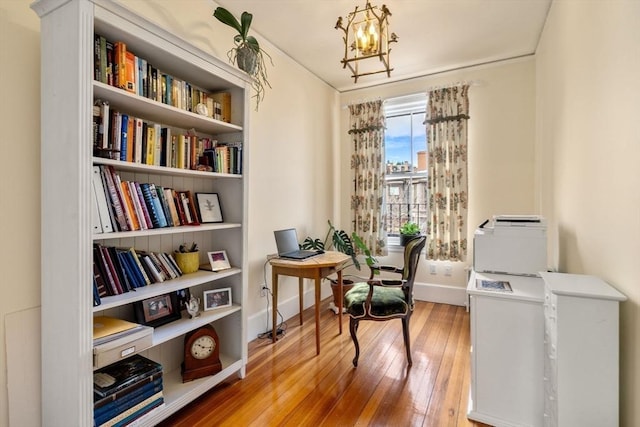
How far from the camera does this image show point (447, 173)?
12.1ft

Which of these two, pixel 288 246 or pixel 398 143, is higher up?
pixel 398 143

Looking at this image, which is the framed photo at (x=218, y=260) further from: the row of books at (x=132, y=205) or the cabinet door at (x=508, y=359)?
the cabinet door at (x=508, y=359)

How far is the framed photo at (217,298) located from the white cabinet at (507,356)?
5.23 ft

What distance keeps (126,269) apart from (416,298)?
11.1 ft

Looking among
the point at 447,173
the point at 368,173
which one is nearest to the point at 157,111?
the point at 368,173

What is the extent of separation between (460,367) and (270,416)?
1.47m

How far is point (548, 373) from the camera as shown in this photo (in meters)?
1.48

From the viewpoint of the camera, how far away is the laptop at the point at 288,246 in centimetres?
285

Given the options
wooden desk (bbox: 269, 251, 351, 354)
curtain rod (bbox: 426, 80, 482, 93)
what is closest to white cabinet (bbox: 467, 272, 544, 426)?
wooden desk (bbox: 269, 251, 351, 354)

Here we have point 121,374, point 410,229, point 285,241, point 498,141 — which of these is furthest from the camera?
point 410,229

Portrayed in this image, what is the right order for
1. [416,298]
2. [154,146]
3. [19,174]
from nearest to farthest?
[19,174] < [154,146] < [416,298]

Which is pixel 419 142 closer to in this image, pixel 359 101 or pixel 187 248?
pixel 359 101

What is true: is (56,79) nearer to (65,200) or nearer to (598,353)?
(65,200)

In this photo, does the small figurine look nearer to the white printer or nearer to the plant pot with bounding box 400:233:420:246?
the white printer
